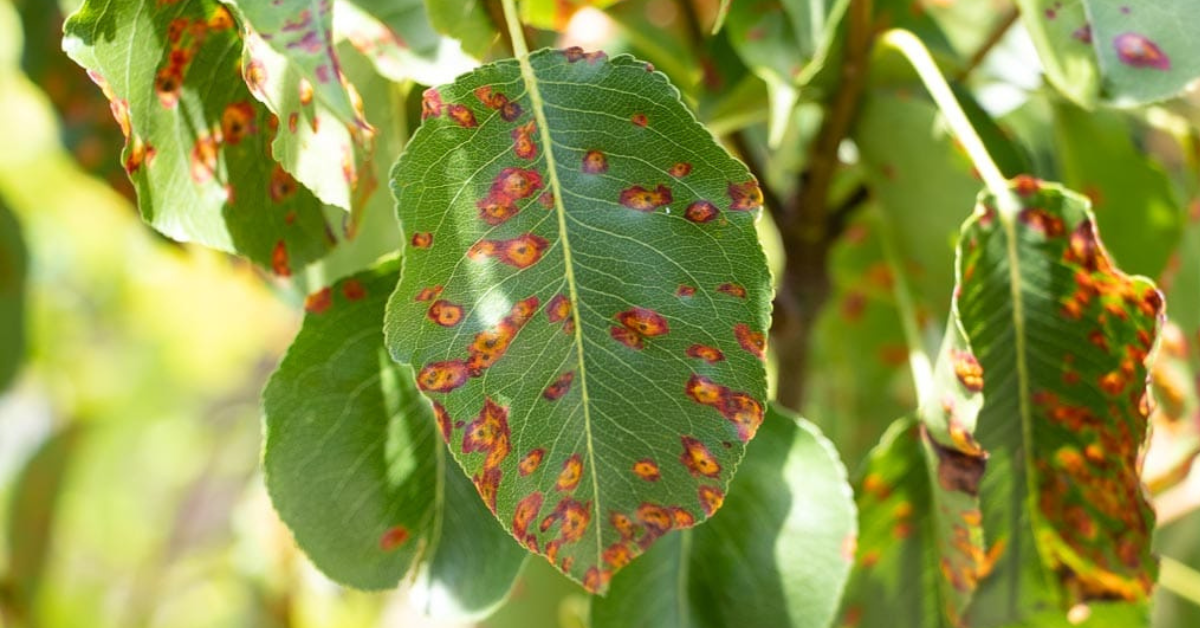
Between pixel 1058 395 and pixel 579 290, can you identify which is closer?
pixel 579 290

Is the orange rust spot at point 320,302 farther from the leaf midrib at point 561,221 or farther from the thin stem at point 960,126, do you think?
the thin stem at point 960,126

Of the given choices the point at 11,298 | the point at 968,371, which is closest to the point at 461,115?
the point at 968,371

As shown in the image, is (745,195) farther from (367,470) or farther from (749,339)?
(367,470)

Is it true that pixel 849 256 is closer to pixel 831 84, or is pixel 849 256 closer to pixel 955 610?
pixel 831 84

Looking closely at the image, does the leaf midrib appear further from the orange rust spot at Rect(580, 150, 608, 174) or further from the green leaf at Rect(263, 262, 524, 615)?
the green leaf at Rect(263, 262, 524, 615)

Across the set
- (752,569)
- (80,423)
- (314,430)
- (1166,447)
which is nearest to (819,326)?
(1166,447)

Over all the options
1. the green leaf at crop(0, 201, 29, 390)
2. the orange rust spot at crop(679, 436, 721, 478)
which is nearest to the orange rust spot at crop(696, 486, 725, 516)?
the orange rust spot at crop(679, 436, 721, 478)
